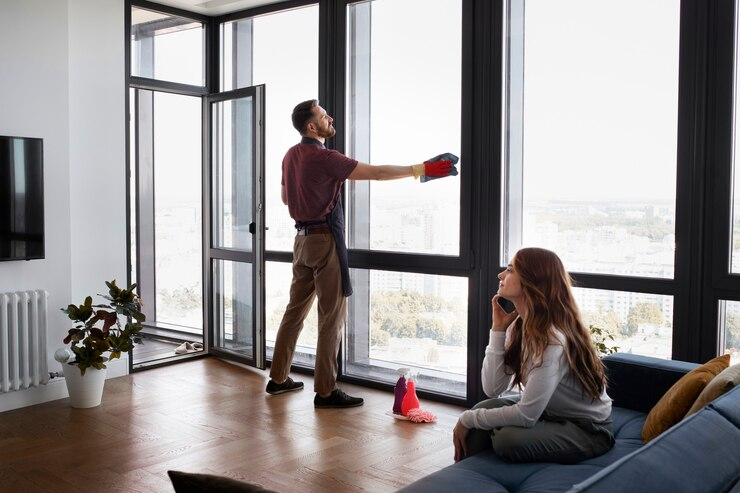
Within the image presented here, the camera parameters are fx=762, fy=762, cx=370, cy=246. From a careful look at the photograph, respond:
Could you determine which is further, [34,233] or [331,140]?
[331,140]

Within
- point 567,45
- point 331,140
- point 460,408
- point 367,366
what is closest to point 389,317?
point 367,366

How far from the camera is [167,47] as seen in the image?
579 centimetres

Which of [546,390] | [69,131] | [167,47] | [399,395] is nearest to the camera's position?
[546,390]

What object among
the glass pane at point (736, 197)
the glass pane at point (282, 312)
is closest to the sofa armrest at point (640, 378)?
the glass pane at point (736, 197)

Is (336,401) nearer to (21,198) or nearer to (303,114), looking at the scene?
(303,114)

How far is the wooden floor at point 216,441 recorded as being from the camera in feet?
11.2

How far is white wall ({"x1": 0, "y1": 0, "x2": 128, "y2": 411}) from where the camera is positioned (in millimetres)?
4555

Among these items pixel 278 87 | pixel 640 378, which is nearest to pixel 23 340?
pixel 278 87

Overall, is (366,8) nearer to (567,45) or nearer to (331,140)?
(331,140)

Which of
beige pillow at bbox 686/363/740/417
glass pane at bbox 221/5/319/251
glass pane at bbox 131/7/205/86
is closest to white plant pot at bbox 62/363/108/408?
glass pane at bbox 221/5/319/251

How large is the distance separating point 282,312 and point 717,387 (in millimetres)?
3734

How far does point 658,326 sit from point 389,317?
1815 millimetres

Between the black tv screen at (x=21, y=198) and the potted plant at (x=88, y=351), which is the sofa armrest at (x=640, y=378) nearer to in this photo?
the potted plant at (x=88, y=351)

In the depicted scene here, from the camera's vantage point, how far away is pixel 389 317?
5.12 metres
